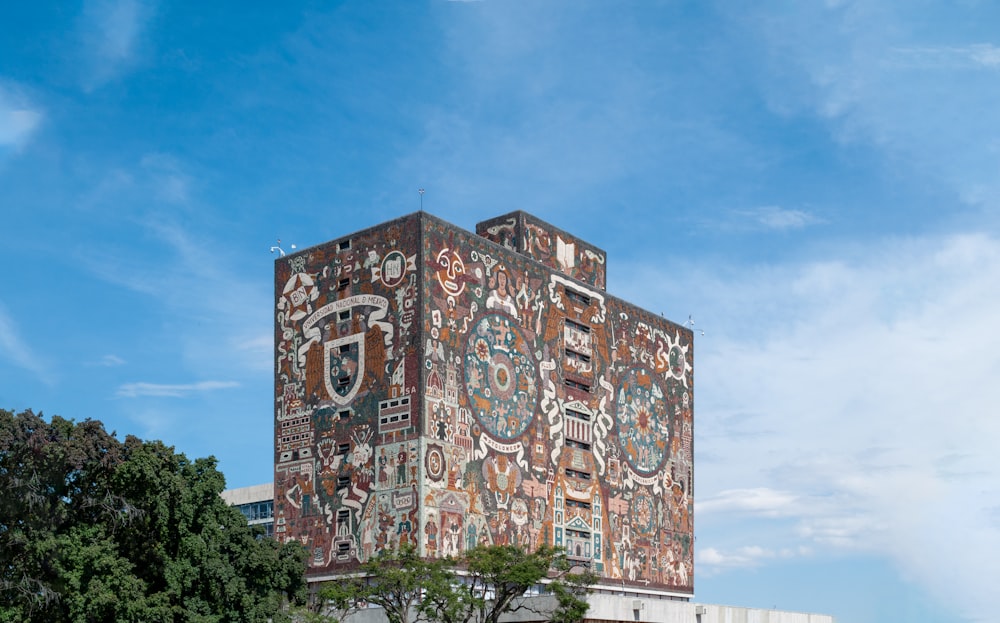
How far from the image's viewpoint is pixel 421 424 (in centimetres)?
4628

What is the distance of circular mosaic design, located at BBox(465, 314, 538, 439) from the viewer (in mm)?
49250

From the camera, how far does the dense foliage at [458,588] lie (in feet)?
Result: 134

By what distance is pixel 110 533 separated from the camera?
3875cm

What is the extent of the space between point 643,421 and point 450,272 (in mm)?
15728

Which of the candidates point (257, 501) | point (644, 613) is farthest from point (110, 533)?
point (257, 501)

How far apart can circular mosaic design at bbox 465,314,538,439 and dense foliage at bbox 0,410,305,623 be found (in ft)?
41.0

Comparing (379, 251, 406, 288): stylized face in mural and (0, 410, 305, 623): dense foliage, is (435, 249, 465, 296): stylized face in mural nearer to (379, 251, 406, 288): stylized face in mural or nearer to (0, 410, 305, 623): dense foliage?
(379, 251, 406, 288): stylized face in mural

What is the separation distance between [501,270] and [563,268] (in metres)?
5.99

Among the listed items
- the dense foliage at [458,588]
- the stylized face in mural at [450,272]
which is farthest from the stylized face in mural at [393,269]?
the dense foliage at [458,588]

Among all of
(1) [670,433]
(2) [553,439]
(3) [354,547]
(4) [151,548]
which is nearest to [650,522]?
(1) [670,433]

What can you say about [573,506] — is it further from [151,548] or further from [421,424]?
[151,548]

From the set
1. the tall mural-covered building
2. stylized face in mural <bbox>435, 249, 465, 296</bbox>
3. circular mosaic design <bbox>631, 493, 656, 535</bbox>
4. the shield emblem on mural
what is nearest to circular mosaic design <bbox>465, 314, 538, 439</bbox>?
the tall mural-covered building

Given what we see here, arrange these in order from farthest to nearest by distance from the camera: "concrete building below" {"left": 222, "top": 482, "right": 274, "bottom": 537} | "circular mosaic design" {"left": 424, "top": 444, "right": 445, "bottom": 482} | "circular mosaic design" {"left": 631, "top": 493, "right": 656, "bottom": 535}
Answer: "concrete building below" {"left": 222, "top": 482, "right": 274, "bottom": 537}
"circular mosaic design" {"left": 631, "top": 493, "right": 656, "bottom": 535}
"circular mosaic design" {"left": 424, "top": 444, "right": 445, "bottom": 482}

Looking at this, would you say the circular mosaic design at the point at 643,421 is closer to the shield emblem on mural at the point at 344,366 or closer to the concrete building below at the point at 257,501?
the shield emblem on mural at the point at 344,366
